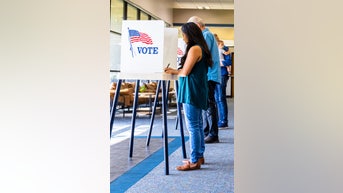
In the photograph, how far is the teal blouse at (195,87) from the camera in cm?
421

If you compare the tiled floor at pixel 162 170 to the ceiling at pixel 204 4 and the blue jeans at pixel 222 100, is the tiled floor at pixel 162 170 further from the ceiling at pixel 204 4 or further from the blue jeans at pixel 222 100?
the ceiling at pixel 204 4

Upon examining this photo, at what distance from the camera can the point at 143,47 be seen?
4328mm

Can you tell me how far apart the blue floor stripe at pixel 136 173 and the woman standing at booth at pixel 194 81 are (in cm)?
37

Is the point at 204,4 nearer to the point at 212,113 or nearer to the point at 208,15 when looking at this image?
the point at 208,15

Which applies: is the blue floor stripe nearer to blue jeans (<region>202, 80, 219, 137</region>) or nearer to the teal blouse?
blue jeans (<region>202, 80, 219, 137</region>)

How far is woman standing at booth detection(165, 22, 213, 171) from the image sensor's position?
419cm

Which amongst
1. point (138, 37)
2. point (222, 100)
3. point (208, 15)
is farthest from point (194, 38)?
point (208, 15)

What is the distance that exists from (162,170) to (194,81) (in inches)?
36.2

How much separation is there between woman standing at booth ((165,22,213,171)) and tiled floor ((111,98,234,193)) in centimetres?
28
